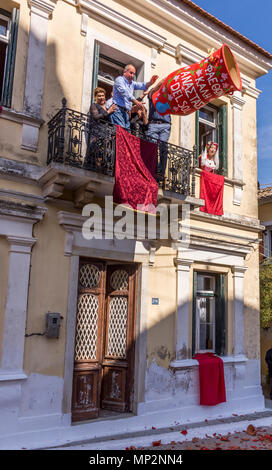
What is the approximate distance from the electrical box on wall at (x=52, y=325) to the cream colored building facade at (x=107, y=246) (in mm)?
93

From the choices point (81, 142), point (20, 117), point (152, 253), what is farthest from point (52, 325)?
point (20, 117)

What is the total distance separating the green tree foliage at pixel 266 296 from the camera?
38.5 feet

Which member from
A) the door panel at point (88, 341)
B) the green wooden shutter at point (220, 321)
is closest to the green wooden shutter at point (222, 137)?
the green wooden shutter at point (220, 321)

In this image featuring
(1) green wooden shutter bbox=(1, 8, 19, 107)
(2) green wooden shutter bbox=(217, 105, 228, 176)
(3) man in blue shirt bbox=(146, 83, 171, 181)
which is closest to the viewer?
(1) green wooden shutter bbox=(1, 8, 19, 107)

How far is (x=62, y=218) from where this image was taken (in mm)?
6453

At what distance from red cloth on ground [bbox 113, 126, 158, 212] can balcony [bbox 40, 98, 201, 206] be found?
0.48 ft

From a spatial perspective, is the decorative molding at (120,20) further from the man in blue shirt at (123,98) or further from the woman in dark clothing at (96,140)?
the woman in dark clothing at (96,140)

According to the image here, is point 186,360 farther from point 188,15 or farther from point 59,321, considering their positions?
point 188,15

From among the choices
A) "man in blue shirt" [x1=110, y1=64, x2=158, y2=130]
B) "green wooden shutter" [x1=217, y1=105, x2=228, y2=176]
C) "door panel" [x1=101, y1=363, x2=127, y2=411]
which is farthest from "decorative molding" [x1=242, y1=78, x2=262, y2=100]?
"door panel" [x1=101, y1=363, x2=127, y2=411]

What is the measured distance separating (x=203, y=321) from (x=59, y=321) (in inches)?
142

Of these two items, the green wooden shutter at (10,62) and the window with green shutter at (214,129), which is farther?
the window with green shutter at (214,129)

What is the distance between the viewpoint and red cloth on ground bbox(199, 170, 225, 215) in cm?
856

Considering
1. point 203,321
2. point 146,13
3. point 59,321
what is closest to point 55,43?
point 146,13

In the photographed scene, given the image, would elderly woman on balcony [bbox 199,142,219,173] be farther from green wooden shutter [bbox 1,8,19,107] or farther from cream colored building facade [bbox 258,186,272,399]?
cream colored building facade [bbox 258,186,272,399]
